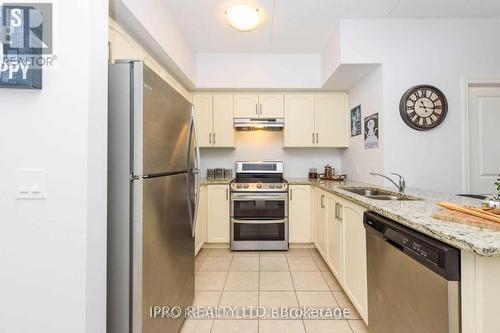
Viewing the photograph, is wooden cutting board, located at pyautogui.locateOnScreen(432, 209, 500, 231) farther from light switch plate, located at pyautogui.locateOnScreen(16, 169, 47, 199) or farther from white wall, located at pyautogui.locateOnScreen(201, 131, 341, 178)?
white wall, located at pyautogui.locateOnScreen(201, 131, 341, 178)

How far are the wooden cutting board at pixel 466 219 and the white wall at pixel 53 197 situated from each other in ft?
4.86

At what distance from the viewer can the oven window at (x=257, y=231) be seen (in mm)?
3072

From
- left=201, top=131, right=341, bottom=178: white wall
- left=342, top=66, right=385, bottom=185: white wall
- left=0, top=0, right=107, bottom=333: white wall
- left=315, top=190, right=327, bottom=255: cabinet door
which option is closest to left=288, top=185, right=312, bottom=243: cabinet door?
left=315, top=190, right=327, bottom=255: cabinet door

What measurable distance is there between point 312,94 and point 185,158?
2.42m

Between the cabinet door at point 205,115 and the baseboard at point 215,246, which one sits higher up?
the cabinet door at point 205,115

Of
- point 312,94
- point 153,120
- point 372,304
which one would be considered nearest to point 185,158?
point 153,120

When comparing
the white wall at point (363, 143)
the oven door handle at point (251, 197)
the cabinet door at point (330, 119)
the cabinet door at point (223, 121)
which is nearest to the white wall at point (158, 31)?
the cabinet door at point (223, 121)

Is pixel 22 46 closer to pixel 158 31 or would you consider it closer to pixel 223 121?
pixel 158 31

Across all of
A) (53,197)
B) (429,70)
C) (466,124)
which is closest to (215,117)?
(429,70)

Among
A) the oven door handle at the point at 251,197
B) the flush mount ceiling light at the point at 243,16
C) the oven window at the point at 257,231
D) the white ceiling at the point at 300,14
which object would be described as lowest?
the oven window at the point at 257,231

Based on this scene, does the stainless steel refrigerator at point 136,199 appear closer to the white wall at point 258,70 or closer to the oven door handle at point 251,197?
the oven door handle at point 251,197

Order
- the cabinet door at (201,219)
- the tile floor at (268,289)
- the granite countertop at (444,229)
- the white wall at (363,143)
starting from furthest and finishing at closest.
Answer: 1. the cabinet door at (201,219)
2. the white wall at (363,143)
3. the tile floor at (268,289)
4. the granite countertop at (444,229)

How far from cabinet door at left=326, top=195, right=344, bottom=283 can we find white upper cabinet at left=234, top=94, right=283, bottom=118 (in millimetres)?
1545

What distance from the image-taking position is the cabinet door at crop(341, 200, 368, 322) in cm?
160
